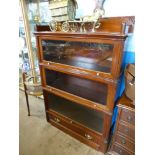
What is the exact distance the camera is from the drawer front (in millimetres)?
1541

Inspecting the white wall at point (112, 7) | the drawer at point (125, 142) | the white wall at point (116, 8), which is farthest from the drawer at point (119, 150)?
the white wall at point (112, 7)

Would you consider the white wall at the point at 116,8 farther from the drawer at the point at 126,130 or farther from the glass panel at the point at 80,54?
the drawer at the point at 126,130

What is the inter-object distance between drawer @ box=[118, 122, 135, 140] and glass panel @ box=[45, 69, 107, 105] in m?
0.29

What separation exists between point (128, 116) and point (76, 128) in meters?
0.71

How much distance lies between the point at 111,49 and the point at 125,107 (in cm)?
52

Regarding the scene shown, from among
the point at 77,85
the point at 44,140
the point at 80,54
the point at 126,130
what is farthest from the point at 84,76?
the point at 44,140

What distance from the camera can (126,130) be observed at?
1.28 metres

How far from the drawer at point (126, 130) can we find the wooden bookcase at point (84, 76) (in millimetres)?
119

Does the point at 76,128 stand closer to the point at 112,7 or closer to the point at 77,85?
the point at 77,85

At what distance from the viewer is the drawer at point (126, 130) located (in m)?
1.24

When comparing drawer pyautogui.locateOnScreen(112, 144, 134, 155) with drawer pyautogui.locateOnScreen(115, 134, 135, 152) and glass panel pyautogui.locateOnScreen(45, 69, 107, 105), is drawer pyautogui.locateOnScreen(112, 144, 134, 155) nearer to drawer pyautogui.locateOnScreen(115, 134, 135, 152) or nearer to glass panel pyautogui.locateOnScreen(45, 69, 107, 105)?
drawer pyautogui.locateOnScreen(115, 134, 135, 152)

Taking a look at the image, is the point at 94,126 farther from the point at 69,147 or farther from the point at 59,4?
the point at 59,4

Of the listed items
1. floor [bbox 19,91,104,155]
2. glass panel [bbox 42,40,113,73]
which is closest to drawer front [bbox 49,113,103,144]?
floor [bbox 19,91,104,155]
